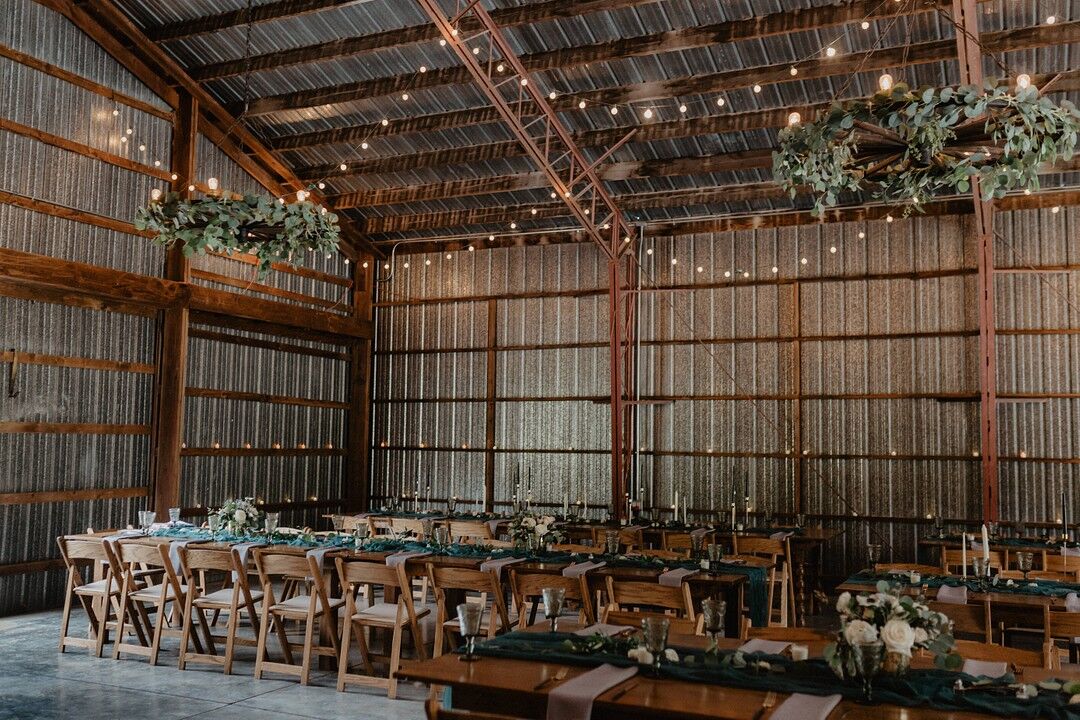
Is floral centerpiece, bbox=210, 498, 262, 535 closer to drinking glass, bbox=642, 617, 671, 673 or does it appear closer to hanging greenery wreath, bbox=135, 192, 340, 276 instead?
hanging greenery wreath, bbox=135, 192, 340, 276

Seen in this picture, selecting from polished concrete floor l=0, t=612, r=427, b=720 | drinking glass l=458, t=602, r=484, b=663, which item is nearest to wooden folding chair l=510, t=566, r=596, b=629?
polished concrete floor l=0, t=612, r=427, b=720

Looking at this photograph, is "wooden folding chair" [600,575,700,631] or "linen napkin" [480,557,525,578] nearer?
"wooden folding chair" [600,575,700,631]

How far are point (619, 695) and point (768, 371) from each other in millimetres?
11108

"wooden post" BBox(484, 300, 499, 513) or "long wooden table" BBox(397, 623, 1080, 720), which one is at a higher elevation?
"wooden post" BBox(484, 300, 499, 513)

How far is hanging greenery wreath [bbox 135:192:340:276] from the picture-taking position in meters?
8.00

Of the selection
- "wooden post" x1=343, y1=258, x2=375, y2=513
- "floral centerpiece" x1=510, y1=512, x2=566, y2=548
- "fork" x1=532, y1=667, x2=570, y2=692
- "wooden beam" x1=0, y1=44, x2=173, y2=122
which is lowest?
"fork" x1=532, y1=667, x2=570, y2=692

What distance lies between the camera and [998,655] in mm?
4418

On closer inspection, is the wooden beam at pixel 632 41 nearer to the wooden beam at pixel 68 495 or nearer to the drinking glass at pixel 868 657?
the wooden beam at pixel 68 495

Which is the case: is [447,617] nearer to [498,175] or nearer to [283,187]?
[498,175]

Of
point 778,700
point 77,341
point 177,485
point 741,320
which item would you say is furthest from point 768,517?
point 778,700

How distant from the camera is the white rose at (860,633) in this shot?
350 cm

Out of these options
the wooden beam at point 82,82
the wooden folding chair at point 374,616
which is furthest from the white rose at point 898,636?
the wooden beam at point 82,82

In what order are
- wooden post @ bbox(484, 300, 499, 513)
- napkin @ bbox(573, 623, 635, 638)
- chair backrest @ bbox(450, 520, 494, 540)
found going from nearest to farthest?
napkin @ bbox(573, 623, 635, 638) < chair backrest @ bbox(450, 520, 494, 540) < wooden post @ bbox(484, 300, 499, 513)

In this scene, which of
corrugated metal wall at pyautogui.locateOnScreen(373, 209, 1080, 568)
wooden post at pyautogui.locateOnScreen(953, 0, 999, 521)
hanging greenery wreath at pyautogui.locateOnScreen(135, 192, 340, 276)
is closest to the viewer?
hanging greenery wreath at pyautogui.locateOnScreen(135, 192, 340, 276)
